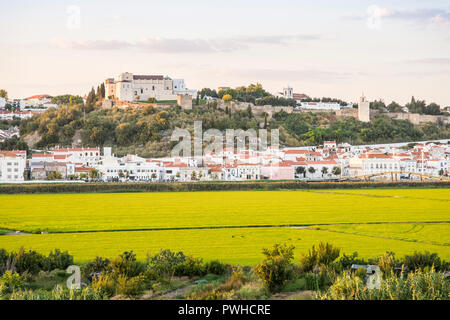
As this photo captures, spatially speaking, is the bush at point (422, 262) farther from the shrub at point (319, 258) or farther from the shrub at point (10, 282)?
the shrub at point (10, 282)

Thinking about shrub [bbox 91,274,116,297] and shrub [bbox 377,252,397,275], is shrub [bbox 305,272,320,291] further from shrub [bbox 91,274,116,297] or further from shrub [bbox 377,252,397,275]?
shrub [bbox 91,274,116,297]

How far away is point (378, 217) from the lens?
16.0m

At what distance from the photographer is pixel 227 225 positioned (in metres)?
14.4

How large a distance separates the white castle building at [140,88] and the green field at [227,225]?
118ft

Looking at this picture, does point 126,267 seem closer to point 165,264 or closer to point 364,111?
point 165,264

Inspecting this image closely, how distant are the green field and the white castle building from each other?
36069 mm

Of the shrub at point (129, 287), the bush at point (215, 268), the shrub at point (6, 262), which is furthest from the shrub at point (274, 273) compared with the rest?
the shrub at point (6, 262)

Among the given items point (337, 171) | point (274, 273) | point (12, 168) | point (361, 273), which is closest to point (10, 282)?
point (274, 273)

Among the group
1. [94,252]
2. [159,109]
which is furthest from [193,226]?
[159,109]

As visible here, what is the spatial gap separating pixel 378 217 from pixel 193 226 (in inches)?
209

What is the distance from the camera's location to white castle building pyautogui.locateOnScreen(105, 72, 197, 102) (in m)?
57.7

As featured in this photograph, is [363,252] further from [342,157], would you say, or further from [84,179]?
[342,157]

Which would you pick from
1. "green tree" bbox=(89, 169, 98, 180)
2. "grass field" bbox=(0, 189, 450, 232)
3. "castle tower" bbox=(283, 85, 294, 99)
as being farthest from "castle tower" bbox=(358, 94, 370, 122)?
"grass field" bbox=(0, 189, 450, 232)

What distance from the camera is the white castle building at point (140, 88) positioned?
189 ft
